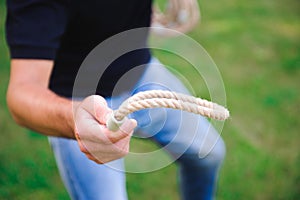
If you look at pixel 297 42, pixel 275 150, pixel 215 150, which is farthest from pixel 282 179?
pixel 297 42

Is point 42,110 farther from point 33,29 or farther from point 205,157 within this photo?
point 205,157

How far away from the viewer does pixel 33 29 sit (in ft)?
3.25

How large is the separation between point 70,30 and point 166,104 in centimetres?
52

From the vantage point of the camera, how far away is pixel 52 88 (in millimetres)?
1169

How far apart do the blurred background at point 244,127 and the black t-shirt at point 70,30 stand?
0.72 m

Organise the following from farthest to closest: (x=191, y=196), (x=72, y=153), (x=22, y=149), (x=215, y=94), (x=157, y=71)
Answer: (x=22, y=149) → (x=191, y=196) → (x=157, y=71) → (x=72, y=153) → (x=215, y=94)

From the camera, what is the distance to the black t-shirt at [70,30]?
0.99 metres

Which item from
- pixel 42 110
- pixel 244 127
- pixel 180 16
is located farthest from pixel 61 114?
pixel 244 127

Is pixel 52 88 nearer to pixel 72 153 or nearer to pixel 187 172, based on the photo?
pixel 72 153

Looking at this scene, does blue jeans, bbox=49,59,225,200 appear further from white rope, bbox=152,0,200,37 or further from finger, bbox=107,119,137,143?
white rope, bbox=152,0,200,37

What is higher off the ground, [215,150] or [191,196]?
[215,150]

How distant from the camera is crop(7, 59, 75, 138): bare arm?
852 mm

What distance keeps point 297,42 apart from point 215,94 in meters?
2.23

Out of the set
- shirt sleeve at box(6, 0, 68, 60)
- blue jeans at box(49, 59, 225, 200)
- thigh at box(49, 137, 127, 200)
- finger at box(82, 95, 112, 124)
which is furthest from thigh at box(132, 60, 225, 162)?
finger at box(82, 95, 112, 124)
